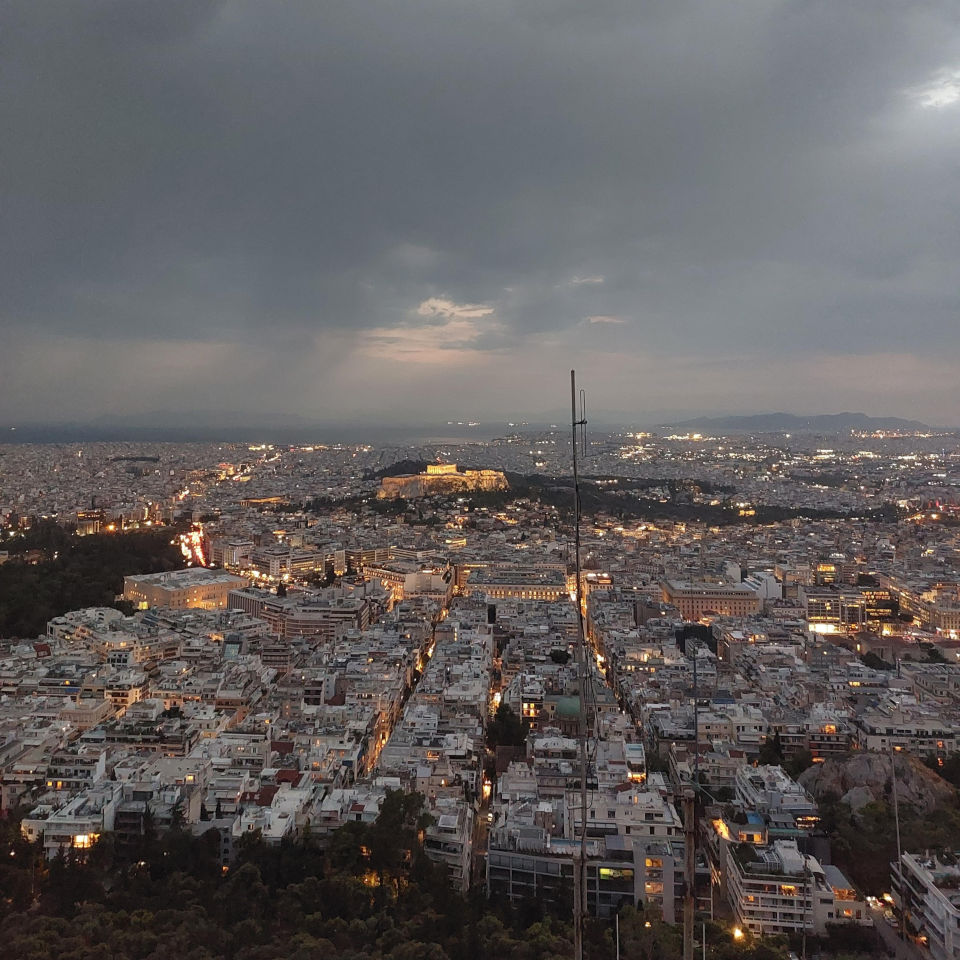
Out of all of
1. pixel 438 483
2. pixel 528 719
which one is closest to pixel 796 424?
pixel 438 483

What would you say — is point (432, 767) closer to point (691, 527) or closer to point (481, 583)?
point (481, 583)

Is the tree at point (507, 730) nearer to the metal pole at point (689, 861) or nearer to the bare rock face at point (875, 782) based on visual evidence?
the bare rock face at point (875, 782)

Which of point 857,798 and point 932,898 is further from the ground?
point 932,898

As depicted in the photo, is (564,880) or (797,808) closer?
(564,880)

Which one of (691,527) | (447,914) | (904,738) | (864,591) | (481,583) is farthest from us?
(691,527)

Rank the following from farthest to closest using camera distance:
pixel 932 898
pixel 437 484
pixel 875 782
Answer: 1. pixel 437 484
2. pixel 875 782
3. pixel 932 898

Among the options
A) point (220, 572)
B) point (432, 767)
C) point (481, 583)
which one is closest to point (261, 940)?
point (432, 767)

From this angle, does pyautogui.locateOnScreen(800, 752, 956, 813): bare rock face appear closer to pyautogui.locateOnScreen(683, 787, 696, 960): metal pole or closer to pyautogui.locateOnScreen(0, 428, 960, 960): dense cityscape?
pyautogui.locateOnScreen(0, 428, 960, 960): dense cityscape

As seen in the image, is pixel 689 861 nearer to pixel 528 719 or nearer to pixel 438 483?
pixel 528 719
